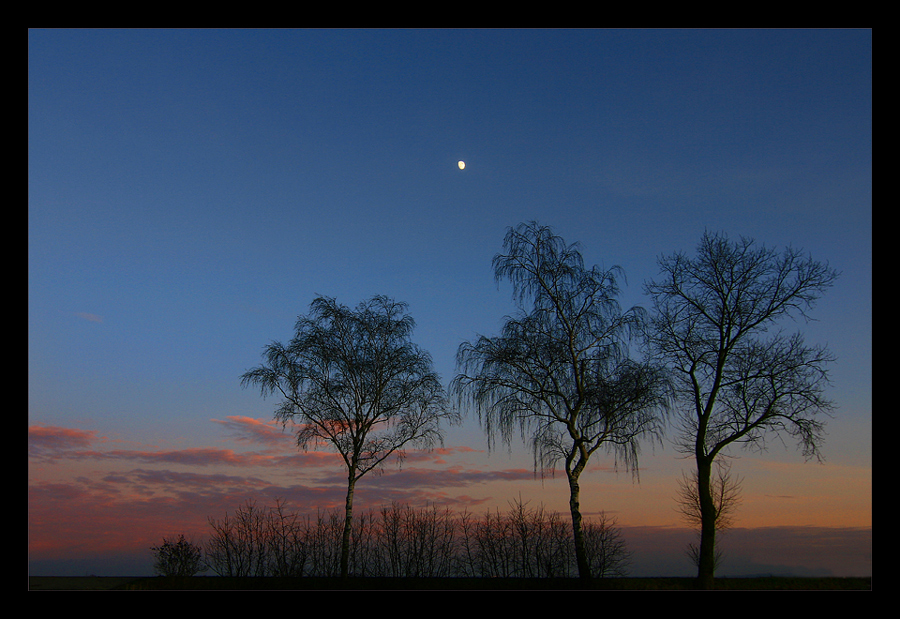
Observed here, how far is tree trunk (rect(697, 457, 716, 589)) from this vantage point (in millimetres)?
21797

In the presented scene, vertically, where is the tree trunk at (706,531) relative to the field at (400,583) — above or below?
above

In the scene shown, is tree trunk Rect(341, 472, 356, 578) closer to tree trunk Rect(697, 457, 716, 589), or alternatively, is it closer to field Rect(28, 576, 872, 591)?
field Rect(28, 576, 872, 591)

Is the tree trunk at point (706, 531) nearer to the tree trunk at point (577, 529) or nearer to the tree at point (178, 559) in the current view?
the tree trunk at point (577, 529)

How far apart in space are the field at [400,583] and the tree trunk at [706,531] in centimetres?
117

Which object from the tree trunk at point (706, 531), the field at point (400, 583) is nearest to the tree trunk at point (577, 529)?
the field at point (400, 583)

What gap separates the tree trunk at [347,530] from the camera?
85.8 ft

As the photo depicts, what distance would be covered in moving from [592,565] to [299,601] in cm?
1331

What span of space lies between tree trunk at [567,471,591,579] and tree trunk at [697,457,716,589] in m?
3.87

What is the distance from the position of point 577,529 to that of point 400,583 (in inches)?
330

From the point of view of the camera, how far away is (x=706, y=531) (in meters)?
22.1

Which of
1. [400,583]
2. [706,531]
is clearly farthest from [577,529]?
[400,583]

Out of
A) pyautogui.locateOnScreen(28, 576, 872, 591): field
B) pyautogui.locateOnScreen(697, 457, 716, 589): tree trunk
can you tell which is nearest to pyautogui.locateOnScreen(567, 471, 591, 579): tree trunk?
pyautogui.locateOnScreen(28, 576, 872, 591): field
